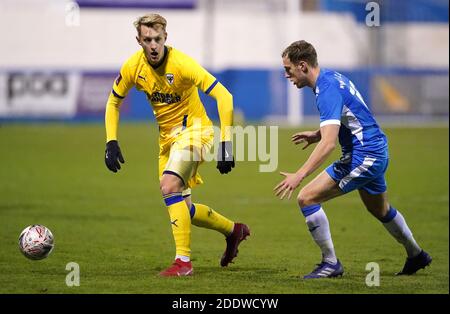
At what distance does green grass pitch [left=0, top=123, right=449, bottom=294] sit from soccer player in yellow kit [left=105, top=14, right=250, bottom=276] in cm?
56

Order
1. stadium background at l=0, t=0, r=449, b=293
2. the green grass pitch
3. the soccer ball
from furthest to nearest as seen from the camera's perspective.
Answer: stadium background at l=0, t=0, r=449, b=293 → the soccer ball → the green grass pitch

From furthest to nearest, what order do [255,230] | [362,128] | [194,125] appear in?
[255,230] → [194,125] → [362,128]

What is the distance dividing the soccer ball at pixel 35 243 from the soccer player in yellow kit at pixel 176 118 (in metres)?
0.90

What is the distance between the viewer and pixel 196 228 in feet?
40.5

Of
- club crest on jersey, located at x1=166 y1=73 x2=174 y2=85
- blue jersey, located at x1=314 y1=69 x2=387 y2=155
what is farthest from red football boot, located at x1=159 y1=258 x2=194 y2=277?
blue jersey, located at x1=314 y1=69 x2=387 y2=155

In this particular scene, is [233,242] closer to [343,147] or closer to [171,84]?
[343,147]

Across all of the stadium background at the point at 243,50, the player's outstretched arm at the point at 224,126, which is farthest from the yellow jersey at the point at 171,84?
the stadium background at the point at 243,50

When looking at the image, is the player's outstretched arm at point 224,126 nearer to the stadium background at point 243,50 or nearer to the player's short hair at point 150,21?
the player's short hair at point 150,21

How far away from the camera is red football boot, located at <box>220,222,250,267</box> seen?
8.95 metres

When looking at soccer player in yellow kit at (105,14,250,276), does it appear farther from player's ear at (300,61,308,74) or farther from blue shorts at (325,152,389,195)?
blue shorts at (325,152,389,195)

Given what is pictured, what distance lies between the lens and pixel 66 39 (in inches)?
1485
